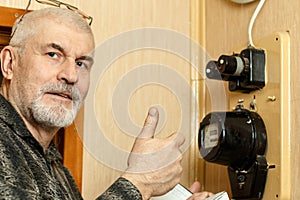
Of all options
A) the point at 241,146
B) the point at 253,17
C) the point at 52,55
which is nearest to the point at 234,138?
the point at 241,146

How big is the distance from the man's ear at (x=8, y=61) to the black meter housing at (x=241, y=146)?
17.2 inches

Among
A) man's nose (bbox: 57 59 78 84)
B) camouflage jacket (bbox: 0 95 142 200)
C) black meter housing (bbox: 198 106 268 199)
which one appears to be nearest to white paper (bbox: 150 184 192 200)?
black meter housing (bbox: 198 106 268 199)

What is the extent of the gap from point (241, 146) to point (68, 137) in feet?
1.48

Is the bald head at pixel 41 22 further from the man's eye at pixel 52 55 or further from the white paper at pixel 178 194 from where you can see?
the white paper at pixel 178 194

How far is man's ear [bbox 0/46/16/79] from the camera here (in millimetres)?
1203

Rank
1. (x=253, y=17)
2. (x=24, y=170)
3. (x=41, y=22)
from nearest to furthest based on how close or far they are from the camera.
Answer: (x=24, y=170) < (x=41, y=22) < (x=253, y=17)

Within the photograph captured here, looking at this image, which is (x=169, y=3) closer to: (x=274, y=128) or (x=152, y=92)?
(x=152, y=92)

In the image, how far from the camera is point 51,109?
1.14 m

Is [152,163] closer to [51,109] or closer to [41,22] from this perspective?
[51,109]

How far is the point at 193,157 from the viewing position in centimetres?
158

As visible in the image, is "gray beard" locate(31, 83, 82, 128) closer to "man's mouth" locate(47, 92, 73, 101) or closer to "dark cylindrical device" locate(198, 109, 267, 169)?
"man's mouth" locate(47, 92, 73, 101)

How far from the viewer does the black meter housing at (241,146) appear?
1248 mm

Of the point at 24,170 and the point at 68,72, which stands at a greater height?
the point at 68,72

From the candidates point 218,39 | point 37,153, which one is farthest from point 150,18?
point 37,153
